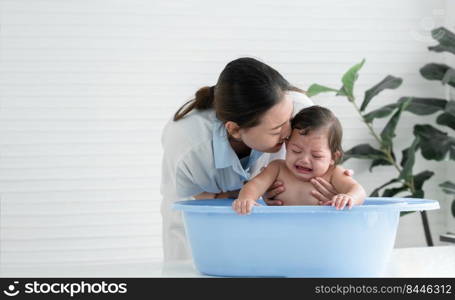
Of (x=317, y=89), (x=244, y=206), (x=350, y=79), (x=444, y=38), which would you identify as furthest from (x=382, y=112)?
(x=244, y=206)

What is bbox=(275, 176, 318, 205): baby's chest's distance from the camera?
1.73 m

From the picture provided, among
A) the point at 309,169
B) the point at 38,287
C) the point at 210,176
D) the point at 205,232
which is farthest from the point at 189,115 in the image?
the point at 38,287

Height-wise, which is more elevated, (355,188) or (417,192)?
(417,192)

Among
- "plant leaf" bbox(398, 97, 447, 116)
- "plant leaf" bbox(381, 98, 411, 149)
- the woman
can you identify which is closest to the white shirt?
the woman

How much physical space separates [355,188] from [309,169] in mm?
154

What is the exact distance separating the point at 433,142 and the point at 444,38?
0.53 meters

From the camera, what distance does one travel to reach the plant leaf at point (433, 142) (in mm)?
3297

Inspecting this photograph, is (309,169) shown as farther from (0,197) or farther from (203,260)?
(0,197)

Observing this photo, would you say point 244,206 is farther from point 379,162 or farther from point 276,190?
point 379,162

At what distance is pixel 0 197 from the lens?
10.7 feet

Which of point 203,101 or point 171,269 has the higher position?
point 203,101

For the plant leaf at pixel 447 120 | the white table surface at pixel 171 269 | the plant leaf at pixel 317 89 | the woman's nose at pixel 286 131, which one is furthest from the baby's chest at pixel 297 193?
the plant leaf at pixel 447 120

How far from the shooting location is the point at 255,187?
164 cm

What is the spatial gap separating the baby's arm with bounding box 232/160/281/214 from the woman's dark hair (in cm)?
13
